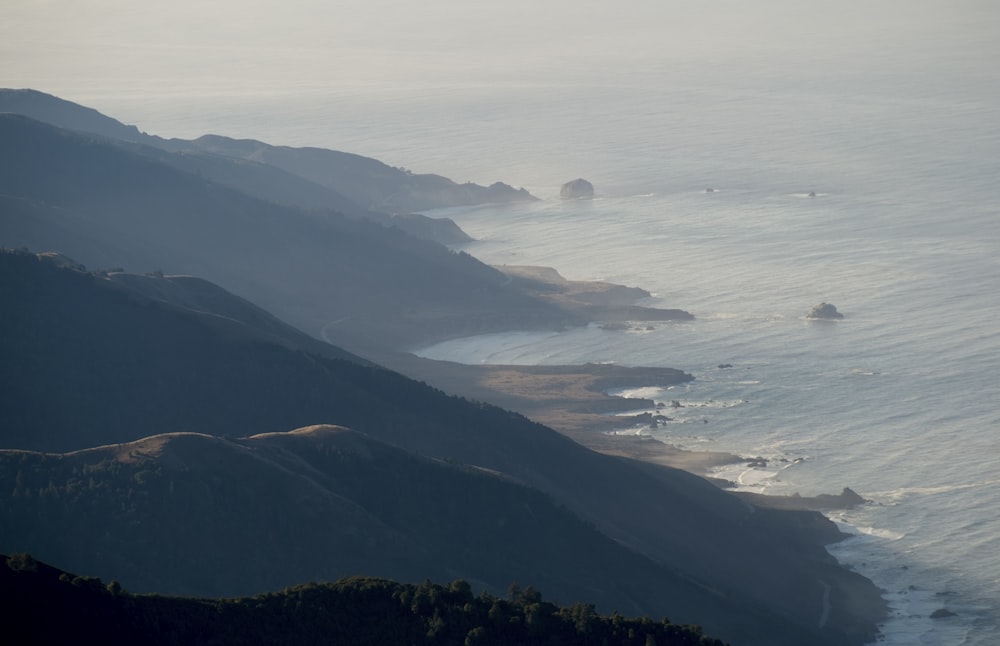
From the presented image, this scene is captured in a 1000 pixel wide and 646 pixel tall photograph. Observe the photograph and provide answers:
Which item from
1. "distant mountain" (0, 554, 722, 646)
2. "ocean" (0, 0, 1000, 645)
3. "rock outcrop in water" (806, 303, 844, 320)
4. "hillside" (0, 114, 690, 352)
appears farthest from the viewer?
"hillside" (0, 114, 690, 352)

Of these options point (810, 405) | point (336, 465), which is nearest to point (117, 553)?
point (336, 465)

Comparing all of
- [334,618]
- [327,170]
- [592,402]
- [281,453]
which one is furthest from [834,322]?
[327,170]

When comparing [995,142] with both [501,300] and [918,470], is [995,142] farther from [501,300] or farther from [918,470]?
[918,470]

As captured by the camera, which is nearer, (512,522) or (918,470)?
(512,522)

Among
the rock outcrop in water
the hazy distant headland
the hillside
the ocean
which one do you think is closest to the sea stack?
the ocean

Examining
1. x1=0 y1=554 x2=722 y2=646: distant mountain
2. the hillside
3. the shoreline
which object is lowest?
x1=0 y1=554 x2=722 y2=646: distant mountain

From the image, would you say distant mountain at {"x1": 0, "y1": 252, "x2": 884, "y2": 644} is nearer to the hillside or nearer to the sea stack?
the hillside

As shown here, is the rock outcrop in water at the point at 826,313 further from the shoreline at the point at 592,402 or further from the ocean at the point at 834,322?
the shoreline at the point at 592,402
